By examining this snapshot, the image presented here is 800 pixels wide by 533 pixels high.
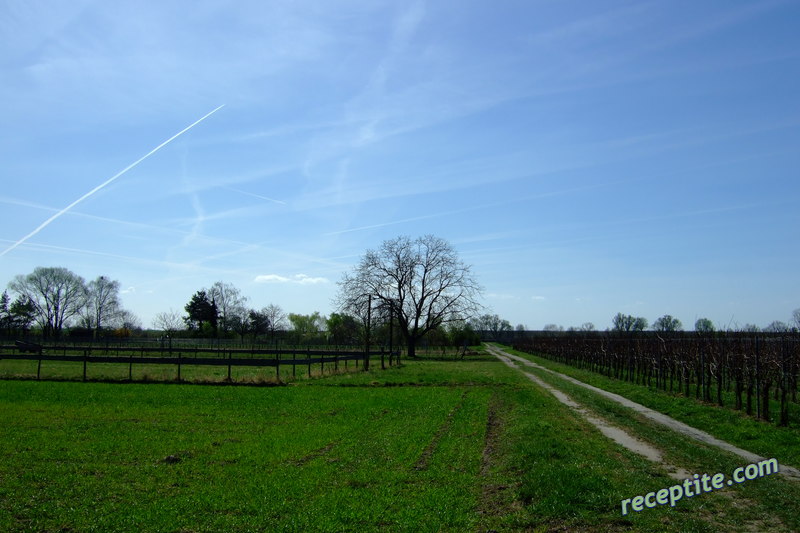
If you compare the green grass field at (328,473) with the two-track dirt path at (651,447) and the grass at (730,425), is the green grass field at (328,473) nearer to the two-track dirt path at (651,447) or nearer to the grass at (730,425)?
the two-track dirt path at (651,447)

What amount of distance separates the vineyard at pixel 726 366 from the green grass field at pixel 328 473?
20.1ft

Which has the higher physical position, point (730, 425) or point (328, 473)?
point (328, 473)

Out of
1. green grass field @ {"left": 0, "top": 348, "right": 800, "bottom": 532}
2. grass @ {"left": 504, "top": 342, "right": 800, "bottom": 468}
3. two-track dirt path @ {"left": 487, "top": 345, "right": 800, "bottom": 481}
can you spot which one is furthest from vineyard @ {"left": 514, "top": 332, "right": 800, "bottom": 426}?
green grass field @ {"left": 0, "top": 348, "right": 800, "bottom": 532}

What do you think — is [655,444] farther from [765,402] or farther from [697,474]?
[765,402]

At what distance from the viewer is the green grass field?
6699mm

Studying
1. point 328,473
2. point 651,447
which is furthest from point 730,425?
point 328,473

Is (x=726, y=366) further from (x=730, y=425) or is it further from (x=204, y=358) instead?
(x=204, y=358)


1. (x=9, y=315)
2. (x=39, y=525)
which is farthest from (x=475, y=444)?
(x=9, y=315)

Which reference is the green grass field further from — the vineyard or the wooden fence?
the wooden fence

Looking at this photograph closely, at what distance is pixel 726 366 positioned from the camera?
66.7 ft

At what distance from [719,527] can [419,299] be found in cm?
6950

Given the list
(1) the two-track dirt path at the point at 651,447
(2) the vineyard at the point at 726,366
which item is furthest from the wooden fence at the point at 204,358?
(2) the vineyard at the point at 726,366

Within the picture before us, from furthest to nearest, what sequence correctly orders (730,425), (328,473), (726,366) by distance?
(726,366) → (730,425) → (328,473)

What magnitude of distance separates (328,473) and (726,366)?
1723 centimetres
